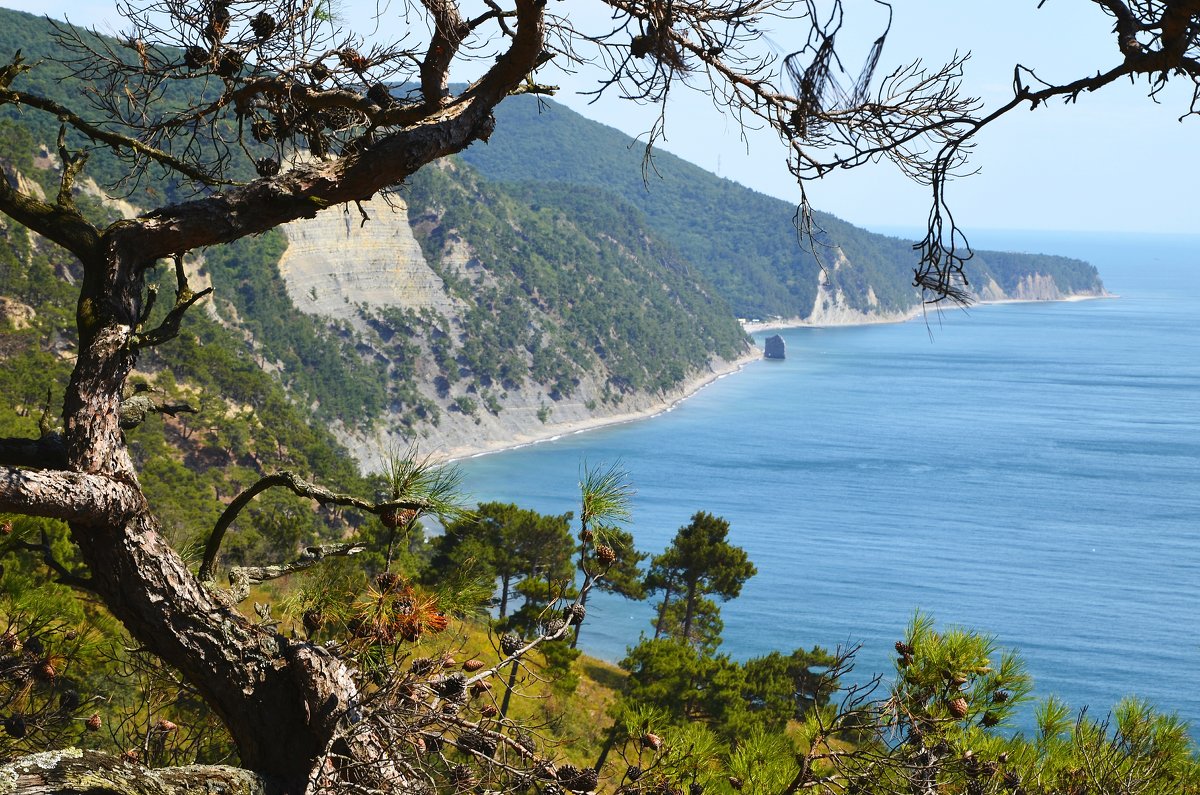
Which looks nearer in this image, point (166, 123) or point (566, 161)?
point (166, 123)

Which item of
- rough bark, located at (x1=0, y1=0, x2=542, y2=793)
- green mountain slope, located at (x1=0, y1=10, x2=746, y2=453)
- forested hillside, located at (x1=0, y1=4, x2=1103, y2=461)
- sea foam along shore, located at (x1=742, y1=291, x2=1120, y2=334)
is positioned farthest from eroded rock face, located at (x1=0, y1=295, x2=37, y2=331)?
sea foam along shore, located at (x1=742, y1=291, x2=1120, y2=334)

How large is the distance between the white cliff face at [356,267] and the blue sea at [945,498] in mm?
14679

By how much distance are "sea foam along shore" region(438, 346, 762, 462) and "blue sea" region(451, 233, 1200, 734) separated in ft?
5.50

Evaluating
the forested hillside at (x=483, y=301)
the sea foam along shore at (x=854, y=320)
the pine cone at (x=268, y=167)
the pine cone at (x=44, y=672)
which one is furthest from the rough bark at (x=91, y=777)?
the sea foam along shore at (x=854, y=320)

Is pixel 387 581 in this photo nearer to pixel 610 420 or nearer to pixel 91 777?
pixel 91 777

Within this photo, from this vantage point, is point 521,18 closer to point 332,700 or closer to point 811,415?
point 332,700

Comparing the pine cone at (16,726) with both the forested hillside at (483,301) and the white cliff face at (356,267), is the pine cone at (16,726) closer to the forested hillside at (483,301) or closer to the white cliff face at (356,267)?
the forested hillside at (483,301)

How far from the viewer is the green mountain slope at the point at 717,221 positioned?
15275cm

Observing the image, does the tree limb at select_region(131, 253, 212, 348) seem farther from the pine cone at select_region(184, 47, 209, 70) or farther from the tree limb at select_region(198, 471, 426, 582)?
the pine cone at select_region(184, 47, 209, 70)

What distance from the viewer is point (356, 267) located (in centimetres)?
7844

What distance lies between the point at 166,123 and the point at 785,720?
1905 cm

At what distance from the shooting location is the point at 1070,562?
53969mm

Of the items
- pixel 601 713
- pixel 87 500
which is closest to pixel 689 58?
pixel 87 500

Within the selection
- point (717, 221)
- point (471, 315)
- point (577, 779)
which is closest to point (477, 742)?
point (577, 779)
